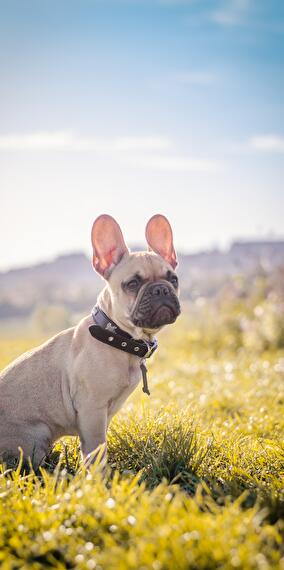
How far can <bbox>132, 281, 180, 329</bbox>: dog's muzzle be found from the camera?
365 centimetres

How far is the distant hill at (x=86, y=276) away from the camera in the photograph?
16594 millimetres

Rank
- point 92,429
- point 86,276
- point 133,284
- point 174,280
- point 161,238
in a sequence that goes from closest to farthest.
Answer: point 92,429
point 133,284
point 174,280
point 161,238
point 86,276

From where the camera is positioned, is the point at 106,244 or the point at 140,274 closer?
the point at 140,274

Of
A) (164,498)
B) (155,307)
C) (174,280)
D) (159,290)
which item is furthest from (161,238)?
(164,498)

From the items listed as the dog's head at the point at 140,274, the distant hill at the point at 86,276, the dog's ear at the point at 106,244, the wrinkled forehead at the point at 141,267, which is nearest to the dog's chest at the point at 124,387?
the dog's head at the point at 140,274

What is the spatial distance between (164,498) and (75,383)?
1181 millimetres

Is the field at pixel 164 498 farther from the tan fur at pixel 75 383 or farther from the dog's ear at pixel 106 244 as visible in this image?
the dog's ear at pixel 106 244

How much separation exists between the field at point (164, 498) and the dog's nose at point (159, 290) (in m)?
1.15

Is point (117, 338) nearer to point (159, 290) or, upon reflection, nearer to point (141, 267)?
point (159, 290)

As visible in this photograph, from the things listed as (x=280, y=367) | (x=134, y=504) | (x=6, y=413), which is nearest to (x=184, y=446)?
(x=134, y=504)

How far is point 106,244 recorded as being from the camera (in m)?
4.20

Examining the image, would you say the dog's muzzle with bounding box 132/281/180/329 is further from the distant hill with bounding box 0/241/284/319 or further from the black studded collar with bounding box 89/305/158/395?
the distant hill with bounding box 0/241/284/319

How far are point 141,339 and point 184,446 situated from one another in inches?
34.9

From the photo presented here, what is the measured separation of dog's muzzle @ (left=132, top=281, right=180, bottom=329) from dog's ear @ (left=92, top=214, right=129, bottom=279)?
0.56 meters
